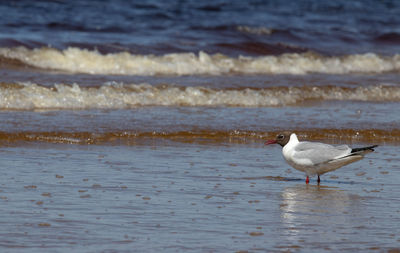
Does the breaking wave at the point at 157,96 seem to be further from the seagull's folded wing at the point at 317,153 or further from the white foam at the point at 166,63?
the seagull's folded wing at the point at 317,153

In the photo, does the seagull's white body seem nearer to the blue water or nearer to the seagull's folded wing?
the seagull's folded wing

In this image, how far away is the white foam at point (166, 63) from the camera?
45.1 ft

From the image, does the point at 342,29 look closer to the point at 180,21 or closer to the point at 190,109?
the point at 180,21

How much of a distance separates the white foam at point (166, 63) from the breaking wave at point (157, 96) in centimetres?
244

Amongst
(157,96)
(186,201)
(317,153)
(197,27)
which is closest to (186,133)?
(317,153)

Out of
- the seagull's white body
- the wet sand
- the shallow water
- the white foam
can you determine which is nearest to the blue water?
the shallow water

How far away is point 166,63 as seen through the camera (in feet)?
→ 46.4

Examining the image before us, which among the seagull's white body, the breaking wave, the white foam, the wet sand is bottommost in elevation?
the wet sand

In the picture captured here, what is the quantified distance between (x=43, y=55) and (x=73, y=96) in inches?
147

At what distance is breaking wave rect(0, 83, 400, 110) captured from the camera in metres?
10.1

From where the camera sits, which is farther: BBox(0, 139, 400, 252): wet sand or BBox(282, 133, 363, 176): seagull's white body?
BBox(282, 133, 363, 176): seagull's white body

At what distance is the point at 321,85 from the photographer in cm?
1259

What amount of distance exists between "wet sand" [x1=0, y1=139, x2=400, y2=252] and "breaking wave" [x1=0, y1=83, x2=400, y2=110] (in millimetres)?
2456

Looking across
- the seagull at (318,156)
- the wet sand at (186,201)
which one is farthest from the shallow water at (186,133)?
the seagull at (318,156)
